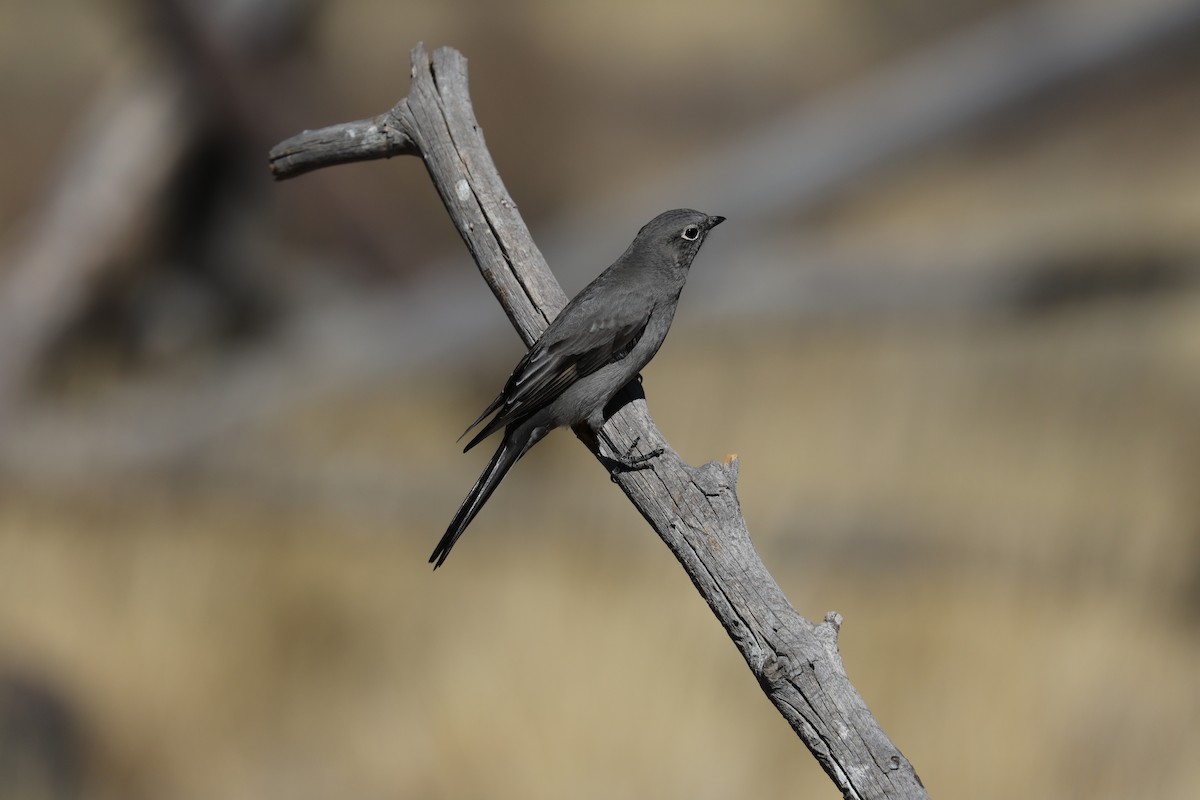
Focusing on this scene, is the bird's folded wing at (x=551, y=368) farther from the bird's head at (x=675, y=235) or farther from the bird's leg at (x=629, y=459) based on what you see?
the bird's head at (x=675, y=235)

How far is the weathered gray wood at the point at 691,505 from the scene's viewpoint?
2.89 meters

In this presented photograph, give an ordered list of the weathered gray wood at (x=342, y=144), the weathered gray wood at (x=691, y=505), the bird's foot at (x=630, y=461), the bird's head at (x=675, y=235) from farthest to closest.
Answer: the bird's head at (x=675, y=235) < the weathered gray wood at (x=342, y=144) < the bird's foot at (x=630, y=461) < the weathered gray wood at (x=691, y=505)

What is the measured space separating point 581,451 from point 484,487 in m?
3.94

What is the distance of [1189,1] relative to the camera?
7125 mm

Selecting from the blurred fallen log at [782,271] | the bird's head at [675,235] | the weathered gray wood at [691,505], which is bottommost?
the weathered gray wood at [691,505]

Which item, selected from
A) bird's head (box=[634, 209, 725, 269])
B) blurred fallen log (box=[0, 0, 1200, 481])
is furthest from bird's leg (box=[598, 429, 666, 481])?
blurred fallen log (box=[0, 0, 1200, 481])

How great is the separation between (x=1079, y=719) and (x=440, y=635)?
3.82 m

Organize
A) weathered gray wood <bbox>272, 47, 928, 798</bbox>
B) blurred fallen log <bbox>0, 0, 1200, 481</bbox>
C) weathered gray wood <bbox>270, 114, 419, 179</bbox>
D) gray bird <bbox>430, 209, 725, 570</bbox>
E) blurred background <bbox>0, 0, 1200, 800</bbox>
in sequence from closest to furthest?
weathered gray wood <bbox>272, 47, 928, 798</bbox> < weathered gray wood <bbox>270, 114, 419, 179</bbox> < gray bird <bbox>430, 209, 725, 570</bbox> < blurred background <bbox>0, 0, 1200, 800</bbox> < blurred fallen log <bbox>0, 0, 1200, 481</bbox>

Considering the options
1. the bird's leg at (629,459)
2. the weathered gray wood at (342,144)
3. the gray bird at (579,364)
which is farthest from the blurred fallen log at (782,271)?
the bird's leg at (629,459)

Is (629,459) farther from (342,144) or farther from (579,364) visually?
(342,144)

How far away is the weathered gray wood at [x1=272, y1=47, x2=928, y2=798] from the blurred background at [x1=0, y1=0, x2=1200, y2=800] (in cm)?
309

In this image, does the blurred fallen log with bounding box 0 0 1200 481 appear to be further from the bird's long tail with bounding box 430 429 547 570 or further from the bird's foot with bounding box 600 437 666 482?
the bird's foot with bounding box 600 437 666 482

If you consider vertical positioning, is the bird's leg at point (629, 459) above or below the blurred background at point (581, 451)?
below

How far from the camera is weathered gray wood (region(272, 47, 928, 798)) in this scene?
2.89 metres
